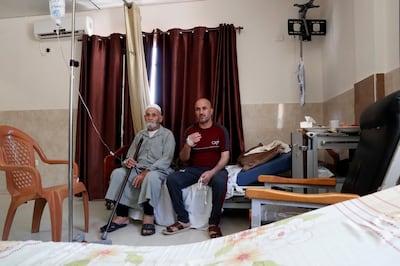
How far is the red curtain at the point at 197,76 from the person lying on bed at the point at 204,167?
1.80ft

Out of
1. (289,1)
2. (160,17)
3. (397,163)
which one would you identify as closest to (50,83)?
(160,17)

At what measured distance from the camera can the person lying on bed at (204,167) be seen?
7.74ft

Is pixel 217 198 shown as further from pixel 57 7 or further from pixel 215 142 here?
pixel 57 7

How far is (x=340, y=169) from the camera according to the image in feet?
6.63

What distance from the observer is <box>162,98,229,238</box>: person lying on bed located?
2.36 meters

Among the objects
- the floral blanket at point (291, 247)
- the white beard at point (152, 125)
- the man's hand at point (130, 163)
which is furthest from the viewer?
the white beard at point (152, 125)

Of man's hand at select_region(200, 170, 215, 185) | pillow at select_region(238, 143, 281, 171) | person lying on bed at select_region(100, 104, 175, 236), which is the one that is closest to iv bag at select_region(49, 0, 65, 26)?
person lying on bed at select_region(100, 104, 175, 236)

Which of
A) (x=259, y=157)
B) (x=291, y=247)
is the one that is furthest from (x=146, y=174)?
(x=291, y=247)

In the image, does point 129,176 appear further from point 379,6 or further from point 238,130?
point 379,6

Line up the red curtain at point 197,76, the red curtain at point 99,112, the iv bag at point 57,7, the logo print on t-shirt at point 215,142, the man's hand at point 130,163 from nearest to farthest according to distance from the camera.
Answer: the iv bag at point 57,7 < the man's hand at point 130,163 < the logo print on t-shirt at point 215,142 < the red curtain at point 197,76 < the red curtain at point 99,112

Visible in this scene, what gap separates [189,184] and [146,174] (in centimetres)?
38

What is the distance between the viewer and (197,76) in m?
3.31

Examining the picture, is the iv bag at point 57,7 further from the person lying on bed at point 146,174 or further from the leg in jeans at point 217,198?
the leg in jeans at point 217,198

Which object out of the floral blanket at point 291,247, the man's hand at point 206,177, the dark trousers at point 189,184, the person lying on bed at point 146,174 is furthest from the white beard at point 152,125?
the floral blanket at point 291,247
